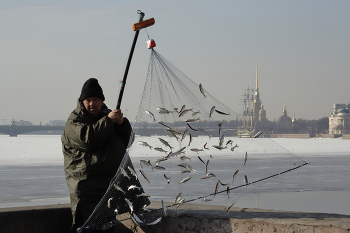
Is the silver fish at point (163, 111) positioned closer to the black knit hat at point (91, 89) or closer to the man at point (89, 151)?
the man at point (89, 151)

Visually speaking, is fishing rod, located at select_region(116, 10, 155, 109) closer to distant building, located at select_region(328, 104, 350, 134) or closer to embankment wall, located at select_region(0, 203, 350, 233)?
embankment wall, located at select_region(0, 203, 350, 233)

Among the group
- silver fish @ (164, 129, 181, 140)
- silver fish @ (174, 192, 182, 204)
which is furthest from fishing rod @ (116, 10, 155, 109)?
silver fish @ (174, 192, 182, 204)

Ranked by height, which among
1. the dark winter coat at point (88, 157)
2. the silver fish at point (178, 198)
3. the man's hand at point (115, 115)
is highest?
the man's hand at point (115, 115)

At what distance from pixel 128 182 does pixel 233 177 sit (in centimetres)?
88

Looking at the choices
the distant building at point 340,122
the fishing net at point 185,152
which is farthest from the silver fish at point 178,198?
the distant building at point 340,122

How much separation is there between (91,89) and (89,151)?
0.48 metres

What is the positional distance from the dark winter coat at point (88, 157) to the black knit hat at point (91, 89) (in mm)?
100

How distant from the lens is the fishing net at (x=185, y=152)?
11.9ft

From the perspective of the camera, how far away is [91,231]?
11.2 ft

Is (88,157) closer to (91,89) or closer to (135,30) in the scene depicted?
(91,89)

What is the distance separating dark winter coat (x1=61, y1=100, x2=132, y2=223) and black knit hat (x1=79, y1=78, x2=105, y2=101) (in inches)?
3.9

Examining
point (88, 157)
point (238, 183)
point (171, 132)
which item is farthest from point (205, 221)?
point (88, 157)

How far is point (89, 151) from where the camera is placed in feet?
10.8

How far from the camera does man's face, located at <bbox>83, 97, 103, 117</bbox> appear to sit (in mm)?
3453
